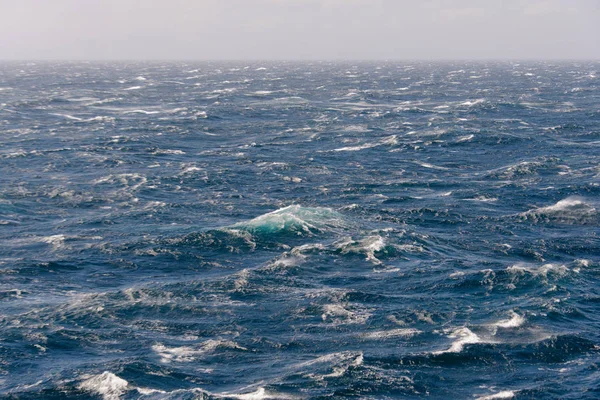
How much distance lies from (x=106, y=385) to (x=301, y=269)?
26.5 meters

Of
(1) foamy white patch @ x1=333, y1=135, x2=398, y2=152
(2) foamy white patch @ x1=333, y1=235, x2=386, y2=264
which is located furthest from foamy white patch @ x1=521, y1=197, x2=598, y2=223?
(1) foamy white patch @ x1=333, y1=135, x2=398, y2=152

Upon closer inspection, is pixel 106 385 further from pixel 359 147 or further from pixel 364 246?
pixel 359 147

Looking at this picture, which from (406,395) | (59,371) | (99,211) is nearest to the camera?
(406,395)

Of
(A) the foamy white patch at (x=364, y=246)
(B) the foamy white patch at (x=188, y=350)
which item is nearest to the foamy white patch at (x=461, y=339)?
(B) the foamy white patch at (x=188, y=350)

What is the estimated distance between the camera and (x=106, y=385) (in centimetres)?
4475

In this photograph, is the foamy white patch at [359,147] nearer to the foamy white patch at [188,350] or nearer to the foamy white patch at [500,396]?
the foamy white patch at [188,350]

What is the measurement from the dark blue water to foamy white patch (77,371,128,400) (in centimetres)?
15

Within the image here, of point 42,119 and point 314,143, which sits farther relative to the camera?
point 42,119

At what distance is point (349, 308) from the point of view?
2265 inches

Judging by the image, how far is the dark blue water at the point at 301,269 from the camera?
153 feet

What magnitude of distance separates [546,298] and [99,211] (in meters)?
57.4

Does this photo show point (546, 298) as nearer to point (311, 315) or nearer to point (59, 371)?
point (311, 315)

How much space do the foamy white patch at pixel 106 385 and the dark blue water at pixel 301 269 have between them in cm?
15

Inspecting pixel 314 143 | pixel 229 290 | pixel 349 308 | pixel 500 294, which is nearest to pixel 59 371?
pixel 229 290
